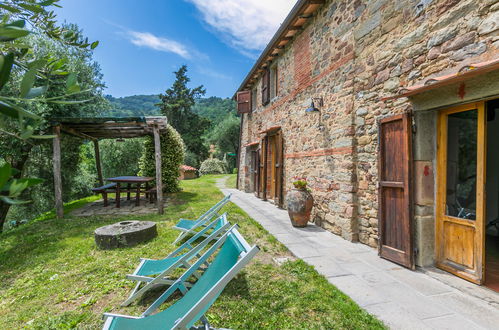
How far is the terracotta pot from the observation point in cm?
555

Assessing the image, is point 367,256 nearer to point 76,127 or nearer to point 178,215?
point 178,215

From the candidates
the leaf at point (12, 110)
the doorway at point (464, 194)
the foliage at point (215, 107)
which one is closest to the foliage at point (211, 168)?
the foliage at point (215, 107)

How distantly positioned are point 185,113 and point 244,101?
19.5m

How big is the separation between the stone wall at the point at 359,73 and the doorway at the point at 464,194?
1.15ft

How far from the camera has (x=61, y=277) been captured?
137 inches

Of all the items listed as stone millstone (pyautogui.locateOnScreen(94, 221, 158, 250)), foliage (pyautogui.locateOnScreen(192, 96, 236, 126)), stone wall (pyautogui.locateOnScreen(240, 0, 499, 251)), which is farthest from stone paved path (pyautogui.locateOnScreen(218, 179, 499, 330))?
foliage (pyautogui.locateOnScreen(192, 96, 236, 126))

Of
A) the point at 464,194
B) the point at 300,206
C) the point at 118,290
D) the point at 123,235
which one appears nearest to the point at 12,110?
the point at 118,290

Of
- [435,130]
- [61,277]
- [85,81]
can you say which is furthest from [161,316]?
[85,81]

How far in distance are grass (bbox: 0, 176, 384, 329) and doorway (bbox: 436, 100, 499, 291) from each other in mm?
1701

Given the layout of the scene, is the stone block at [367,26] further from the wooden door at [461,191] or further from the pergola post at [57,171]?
the pergola post at [57,171]

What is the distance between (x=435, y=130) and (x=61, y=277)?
5.61 meters

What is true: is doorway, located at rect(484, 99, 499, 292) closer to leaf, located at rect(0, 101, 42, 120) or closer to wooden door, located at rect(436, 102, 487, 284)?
wooden door, located at rect(436, 102, 487, 284)

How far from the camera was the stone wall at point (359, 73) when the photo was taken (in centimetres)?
306

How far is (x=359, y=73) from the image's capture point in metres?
4.58
